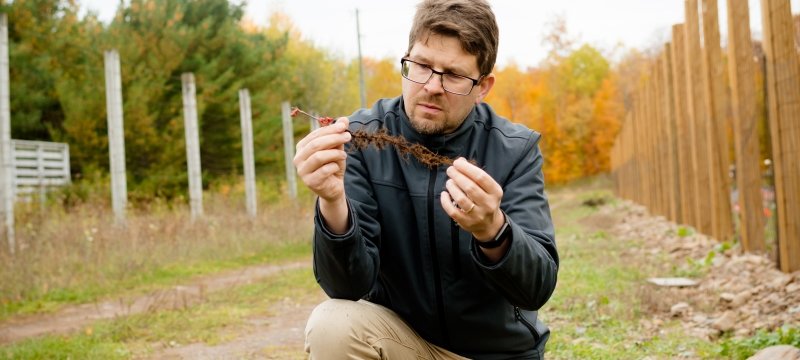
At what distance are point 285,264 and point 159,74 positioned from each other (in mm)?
14954

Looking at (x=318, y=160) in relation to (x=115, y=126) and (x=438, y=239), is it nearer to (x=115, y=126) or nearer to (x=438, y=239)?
(x=438, y=239)

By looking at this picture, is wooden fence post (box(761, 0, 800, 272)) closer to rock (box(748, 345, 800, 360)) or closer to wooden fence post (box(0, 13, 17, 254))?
rock (box(748, 345, 800, 360))

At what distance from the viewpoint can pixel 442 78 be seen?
275cm

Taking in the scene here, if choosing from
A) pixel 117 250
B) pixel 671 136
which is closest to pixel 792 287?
pixel 671 136

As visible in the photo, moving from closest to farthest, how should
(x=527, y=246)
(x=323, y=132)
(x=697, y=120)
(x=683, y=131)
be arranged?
(x=323, y=132) < (x=527, y=246) < (x=697, y=120) < (x=683, y=131)

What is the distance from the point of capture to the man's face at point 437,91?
276cm

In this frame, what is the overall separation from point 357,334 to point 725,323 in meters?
3.19

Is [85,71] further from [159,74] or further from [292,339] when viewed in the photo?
[292,339]

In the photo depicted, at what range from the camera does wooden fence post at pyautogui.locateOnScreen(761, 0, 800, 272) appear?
228 inches

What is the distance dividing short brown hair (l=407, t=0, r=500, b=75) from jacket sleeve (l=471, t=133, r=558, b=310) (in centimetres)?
39

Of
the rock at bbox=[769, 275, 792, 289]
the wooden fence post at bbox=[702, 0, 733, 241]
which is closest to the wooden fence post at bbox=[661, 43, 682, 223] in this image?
the wooden fence post at bbox=[702, 0, 733, 241]

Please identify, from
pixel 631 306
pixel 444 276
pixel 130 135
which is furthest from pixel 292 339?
pixel 130 135

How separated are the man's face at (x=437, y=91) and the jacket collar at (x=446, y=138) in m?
0.05

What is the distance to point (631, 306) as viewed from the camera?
575cm
